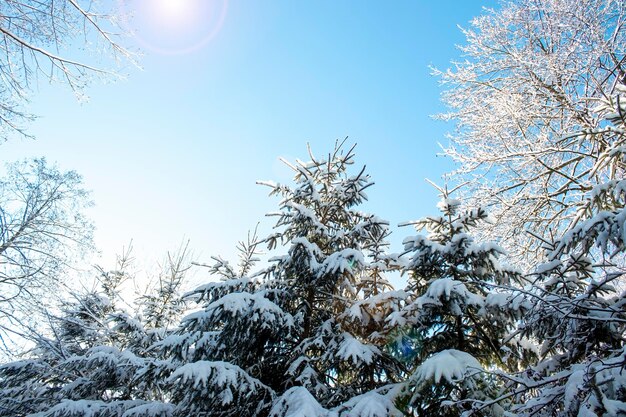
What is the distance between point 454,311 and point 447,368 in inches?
41.3

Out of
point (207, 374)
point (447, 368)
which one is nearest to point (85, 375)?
point (207, 374)

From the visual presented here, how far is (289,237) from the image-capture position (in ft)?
23.4

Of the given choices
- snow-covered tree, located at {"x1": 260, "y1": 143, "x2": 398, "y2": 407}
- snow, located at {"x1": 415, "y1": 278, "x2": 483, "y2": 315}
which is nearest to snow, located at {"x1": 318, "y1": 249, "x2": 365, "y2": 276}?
snow-covered tree, located at {"x1": 260, "y1": 143, "x2": 398, "y2": 407}

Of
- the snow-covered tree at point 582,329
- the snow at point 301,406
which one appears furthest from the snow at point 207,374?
the snow-covered tree at point 582,329

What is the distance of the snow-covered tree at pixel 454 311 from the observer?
156 inches

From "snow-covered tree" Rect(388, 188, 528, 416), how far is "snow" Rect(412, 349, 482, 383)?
0.03 meters

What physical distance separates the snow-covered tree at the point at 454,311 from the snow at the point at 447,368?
0.10 feet

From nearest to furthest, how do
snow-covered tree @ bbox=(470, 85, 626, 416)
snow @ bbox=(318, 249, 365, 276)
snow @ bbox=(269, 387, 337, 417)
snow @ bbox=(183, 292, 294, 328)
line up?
snow-covered tree @ bbox=(470, 85, 626, 416) < snow @ bbox=(269, 387, 337, 417) < snow @ bbox=(183, 292, 294, 328) < snow @ bbox=(318, 249, 365, 276)

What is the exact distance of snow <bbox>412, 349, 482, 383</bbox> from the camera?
3.38 metres

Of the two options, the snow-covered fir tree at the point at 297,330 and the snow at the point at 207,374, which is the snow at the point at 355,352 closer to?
the snow-covered fir tree at the point at 297,330

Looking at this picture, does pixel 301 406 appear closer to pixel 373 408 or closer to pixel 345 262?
pixel 373 408

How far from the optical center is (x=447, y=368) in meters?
3.40

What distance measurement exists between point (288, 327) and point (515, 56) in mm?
8401

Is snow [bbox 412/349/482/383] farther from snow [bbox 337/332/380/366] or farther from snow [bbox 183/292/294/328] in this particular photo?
snow [bbox 183/292/294/328]
